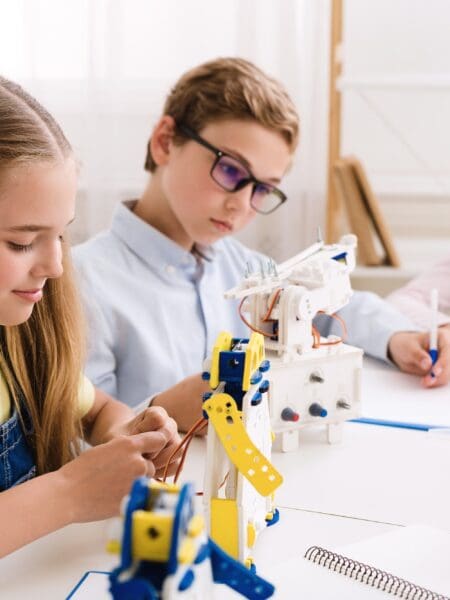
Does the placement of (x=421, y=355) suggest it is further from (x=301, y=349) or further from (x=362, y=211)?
(x=362, y=211)

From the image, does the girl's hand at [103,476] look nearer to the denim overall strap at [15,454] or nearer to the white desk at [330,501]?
the white desk at [330,501]

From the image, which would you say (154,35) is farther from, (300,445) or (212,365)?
(212,365)

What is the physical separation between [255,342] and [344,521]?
20 centimetres

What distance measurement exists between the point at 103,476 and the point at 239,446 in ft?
0.50

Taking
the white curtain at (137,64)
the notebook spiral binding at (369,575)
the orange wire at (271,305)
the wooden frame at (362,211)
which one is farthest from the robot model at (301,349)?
the white curtain at (137,64)

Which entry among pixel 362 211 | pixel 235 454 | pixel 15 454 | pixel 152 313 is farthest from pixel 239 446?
pixel 362 211

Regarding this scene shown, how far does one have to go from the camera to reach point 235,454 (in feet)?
2.11

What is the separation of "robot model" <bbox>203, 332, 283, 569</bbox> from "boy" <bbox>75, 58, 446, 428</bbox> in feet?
1.82

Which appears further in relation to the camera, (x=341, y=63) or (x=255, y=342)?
(x=341, y=63)

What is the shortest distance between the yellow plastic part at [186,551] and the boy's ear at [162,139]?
1025mm

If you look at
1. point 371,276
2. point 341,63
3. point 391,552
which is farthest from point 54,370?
point 341,63

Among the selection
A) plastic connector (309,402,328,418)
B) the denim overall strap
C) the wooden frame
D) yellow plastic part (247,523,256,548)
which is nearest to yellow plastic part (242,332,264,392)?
yellow plastic part (247,523,256,548)

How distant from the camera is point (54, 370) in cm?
95

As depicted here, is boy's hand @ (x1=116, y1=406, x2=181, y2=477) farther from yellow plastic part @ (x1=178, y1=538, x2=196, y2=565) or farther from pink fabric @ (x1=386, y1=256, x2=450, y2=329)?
pink fabric @ (x1=386, y1=256, x2=450, y2=329)
